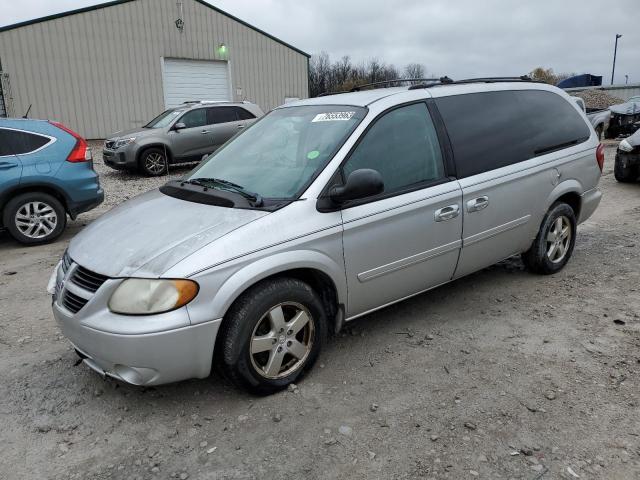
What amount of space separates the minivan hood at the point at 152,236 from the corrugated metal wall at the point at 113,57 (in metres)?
17.0

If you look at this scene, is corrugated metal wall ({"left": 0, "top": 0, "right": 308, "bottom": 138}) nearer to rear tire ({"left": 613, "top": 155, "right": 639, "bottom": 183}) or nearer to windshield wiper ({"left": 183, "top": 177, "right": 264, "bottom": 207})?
rear tire ({"left": 613, "top": 155, "right": 639, "bottom": 183})

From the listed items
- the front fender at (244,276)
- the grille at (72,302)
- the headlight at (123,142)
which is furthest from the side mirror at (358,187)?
the headlight at (123,142)

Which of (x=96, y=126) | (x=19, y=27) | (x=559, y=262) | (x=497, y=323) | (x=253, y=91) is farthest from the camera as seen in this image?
(x=253, y=91)

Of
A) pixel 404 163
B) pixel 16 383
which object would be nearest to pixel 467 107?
pixel 404 163

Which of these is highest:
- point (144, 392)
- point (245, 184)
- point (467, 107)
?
point (467, 107)

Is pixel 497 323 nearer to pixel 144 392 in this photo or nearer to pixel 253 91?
pixel 144 392

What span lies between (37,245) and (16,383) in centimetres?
397

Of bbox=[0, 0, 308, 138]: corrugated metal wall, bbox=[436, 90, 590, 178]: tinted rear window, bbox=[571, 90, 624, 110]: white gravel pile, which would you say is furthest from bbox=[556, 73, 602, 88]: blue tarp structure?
bbox=[436, 90, 590, 178]: tinted rear window

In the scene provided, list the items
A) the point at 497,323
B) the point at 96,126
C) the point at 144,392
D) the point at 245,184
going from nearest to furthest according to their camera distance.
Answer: the point at 144,392, the point at 245,184, the point at 497,323, the point at 96,126

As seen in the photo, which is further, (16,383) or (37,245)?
(37,245)

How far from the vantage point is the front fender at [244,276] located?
2.70 m

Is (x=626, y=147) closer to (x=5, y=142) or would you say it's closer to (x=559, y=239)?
(x=559, y=239)

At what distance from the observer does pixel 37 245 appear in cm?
680

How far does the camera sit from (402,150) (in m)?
3.62
